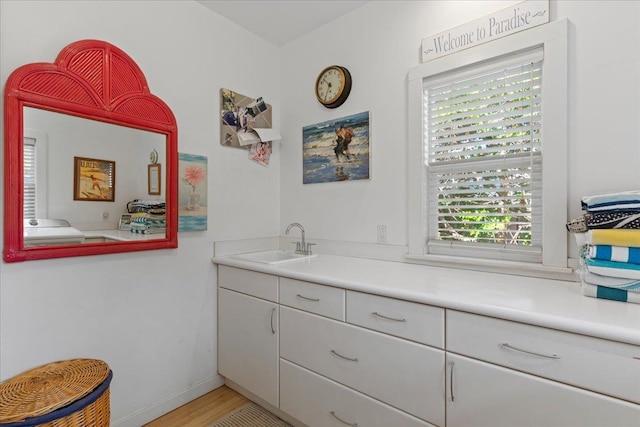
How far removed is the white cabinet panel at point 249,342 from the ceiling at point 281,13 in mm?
2000

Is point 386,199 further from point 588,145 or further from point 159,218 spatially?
point 159,218

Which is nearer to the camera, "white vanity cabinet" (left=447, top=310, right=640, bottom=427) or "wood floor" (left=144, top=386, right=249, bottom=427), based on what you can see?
"white vanity cabinet" (left=447, top=310, right=640, bottom=427)

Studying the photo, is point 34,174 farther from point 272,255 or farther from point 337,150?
point 337,150

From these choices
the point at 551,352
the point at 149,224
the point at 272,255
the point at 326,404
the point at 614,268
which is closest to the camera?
the point at 551,352

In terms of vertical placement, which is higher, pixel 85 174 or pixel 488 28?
pixel 488 28

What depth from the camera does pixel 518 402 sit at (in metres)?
1.07

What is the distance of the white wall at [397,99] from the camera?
1.37 m

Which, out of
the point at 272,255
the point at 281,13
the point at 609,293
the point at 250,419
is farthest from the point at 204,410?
the point at 281,13

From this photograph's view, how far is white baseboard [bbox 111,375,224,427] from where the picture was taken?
179 centimetres

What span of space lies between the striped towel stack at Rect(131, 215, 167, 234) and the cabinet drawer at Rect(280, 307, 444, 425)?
3.00 feet

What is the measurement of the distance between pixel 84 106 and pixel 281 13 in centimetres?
146

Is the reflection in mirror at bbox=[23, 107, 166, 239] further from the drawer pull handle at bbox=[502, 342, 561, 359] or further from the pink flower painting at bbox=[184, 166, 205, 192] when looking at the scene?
the drawer pull handle at bbox=[502, 342, 561, 359]

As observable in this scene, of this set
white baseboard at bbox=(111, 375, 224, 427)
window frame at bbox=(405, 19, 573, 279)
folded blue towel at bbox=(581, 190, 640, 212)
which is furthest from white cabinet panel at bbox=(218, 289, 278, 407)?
folded blue towel at bbox=(581, 190, 640, 212)

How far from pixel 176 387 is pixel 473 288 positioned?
1.92 meters
